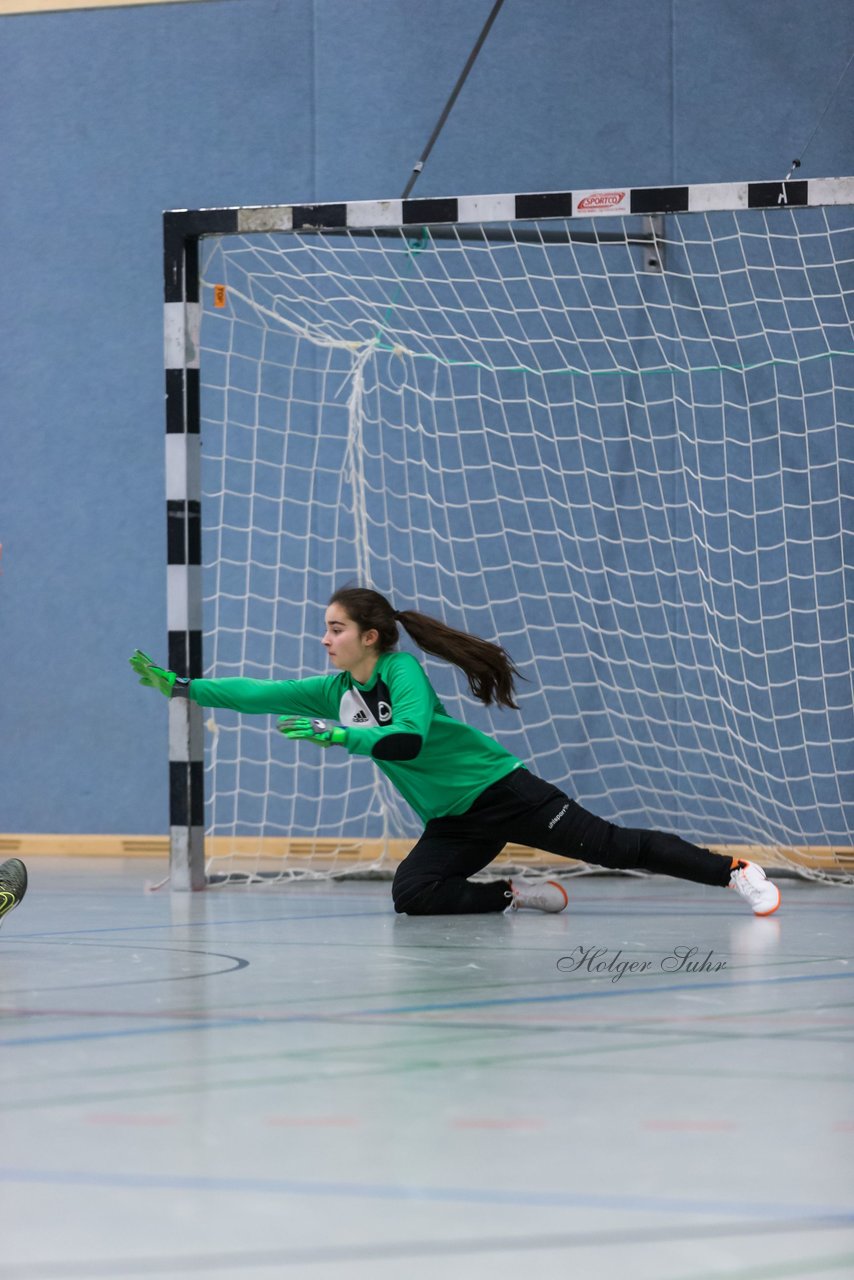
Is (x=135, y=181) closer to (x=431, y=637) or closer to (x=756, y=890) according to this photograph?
(x=431, y=637)

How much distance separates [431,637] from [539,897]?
3.21ft

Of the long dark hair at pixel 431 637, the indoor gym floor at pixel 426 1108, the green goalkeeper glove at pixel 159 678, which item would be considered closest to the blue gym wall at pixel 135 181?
the green goalkeeper glove at pixel 159 678

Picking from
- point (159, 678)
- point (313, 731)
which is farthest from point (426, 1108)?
point (159, 678)

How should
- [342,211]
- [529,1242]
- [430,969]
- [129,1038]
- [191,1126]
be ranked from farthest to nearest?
1. [342,211]
2. [430,969]
3. [129,1038]
4. [191,1126]
5. [529,1242]

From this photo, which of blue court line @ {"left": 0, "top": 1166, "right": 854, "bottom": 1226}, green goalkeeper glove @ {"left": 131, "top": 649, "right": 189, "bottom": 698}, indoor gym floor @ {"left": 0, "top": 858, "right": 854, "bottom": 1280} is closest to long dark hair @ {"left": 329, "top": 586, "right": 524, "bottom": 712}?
green goalkeeper glove @ {"left": 131, "top": 649, "right": 189, "bottom": 698}

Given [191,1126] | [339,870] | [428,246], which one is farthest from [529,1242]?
[428,246]

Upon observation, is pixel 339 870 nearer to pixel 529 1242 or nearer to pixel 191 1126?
pixel 191 1126

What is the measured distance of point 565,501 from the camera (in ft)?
29.3

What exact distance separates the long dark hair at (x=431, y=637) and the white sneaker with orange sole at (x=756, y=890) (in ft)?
3.18

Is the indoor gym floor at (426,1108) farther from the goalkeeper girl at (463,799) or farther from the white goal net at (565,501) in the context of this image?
the white goal net at (565,501)

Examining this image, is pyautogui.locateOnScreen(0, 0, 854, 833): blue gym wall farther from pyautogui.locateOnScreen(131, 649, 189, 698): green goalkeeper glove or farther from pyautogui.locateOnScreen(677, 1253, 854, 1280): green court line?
pyautogui.locateOnScreen(677, 1253, 854, 1280): green court line

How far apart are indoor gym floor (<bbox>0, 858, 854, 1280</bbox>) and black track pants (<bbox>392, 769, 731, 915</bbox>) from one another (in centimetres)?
76

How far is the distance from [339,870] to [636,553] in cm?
216

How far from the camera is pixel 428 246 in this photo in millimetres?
9055
